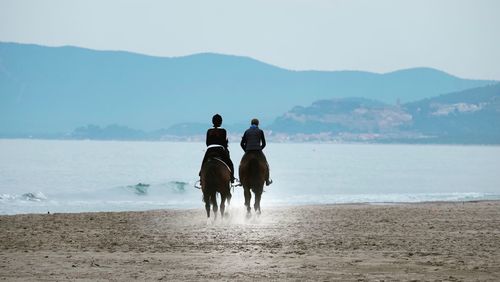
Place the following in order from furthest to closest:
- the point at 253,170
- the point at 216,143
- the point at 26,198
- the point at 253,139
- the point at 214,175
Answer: the point at 26,198 < the point at 253,170 < the point at 253,139 < the point at 216,143 < the point at 214,175

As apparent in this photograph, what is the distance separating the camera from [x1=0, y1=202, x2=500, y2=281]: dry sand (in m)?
13.6

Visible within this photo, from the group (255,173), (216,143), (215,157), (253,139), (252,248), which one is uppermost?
(253,139)

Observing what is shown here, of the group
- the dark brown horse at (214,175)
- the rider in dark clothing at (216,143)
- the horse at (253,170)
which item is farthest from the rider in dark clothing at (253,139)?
the dark brown horse at (214,175)

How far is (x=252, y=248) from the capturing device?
1670 cm

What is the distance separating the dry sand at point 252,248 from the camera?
44.5ft

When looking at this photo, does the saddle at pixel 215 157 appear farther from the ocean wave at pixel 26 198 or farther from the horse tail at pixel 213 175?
the ocean wave at pixel 26 198

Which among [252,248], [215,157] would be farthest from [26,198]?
[252,248]

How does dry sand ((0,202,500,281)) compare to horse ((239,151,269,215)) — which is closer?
dry sand ((0,202,500,281))

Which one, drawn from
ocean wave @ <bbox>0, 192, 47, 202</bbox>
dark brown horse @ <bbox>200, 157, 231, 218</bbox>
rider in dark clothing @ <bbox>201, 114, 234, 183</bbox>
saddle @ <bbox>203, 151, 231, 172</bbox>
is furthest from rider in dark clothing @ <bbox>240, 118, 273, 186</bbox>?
ocean wave @ <bbox>0, 192, 47, 202</bbox>

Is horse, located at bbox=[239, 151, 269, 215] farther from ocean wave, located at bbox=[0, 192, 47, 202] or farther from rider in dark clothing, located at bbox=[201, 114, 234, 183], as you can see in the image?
ocean wave, located at bbox=[0, 192, 47, 202]

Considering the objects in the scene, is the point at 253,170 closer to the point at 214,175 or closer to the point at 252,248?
the point at 214,175

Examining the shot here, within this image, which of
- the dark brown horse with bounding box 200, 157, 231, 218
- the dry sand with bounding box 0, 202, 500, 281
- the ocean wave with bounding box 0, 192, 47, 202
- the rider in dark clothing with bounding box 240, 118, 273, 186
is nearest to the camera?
the dry sand with bounding box 0, 202, 500, 281

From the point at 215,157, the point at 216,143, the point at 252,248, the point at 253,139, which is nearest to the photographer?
the point at 252,248

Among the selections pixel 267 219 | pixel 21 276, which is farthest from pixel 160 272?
pixel 267 219
